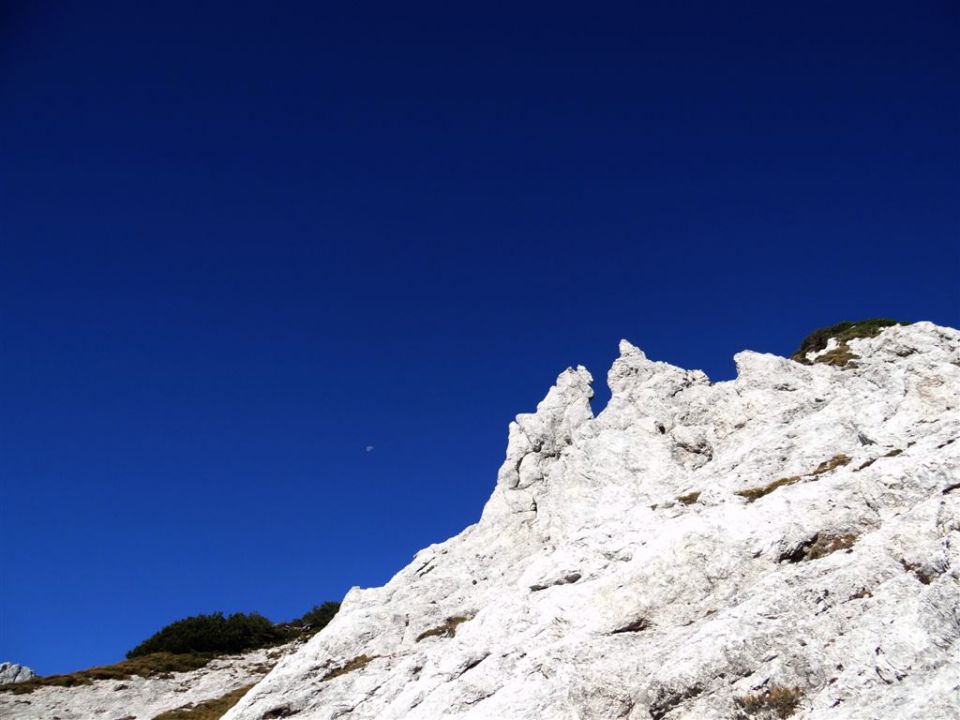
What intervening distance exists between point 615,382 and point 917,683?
5617 cm

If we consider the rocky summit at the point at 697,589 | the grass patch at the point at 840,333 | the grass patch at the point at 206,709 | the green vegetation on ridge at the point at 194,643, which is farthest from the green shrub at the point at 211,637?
the grass patch at the point at 840,333

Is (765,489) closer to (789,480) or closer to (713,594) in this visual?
(789,480)

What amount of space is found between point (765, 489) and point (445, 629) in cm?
2237

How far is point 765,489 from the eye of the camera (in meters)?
34.2

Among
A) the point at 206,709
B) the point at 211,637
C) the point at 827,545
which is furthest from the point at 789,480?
the point at 211,637

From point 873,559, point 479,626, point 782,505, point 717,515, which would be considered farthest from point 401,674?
point 873,559

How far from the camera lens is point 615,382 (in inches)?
2761

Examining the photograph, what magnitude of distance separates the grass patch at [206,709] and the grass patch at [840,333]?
86222 mm

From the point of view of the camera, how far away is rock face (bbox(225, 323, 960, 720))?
1733 centimetres

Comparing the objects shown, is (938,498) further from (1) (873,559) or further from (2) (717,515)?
(2) (717,515)

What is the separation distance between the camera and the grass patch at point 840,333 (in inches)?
3873

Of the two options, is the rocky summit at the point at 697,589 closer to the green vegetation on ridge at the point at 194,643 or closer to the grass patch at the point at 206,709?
the grass patch at the point at 206,709

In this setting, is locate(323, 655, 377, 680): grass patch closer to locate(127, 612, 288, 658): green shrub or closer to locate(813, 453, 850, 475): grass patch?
locate(813, 453, 850, 475): grass patch

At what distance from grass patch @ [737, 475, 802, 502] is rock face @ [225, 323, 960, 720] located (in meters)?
0.17
